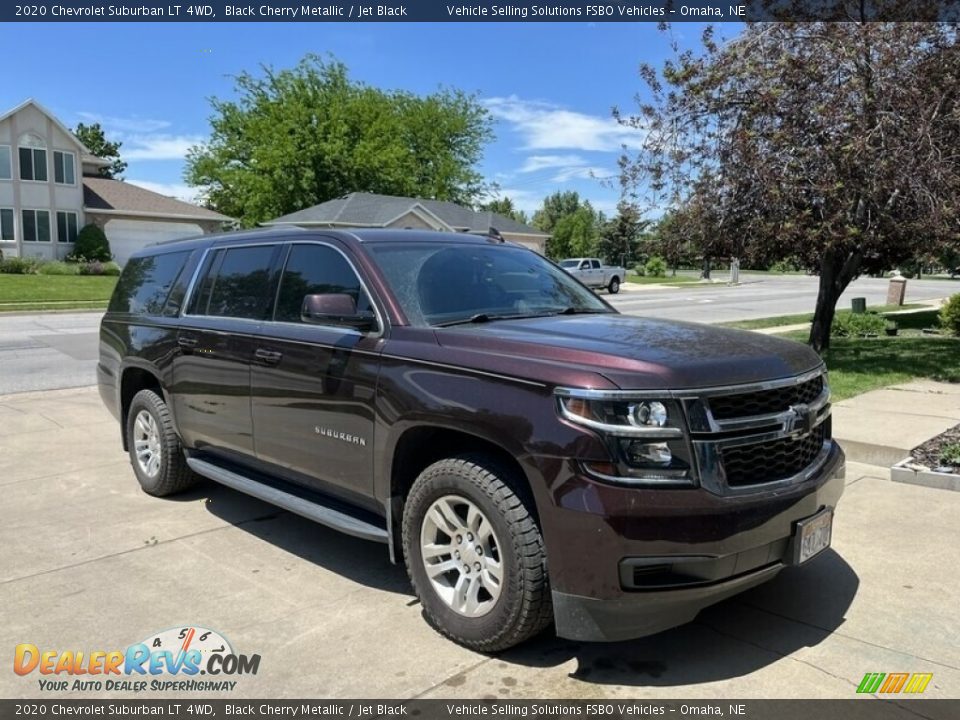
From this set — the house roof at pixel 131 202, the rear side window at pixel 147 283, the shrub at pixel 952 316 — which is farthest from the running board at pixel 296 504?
the house roof at pixel 131 202

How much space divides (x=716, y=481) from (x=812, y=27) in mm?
9817

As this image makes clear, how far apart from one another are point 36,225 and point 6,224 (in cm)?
144

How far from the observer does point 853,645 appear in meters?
3.58

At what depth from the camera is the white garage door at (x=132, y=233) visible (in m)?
44.6

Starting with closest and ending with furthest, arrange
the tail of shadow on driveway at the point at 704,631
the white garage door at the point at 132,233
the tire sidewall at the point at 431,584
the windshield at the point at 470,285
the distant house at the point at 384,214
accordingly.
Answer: the tire sidewall at the point at 431,584
the tail of shadow on driveway at the point at 704,631
the windshield at the point at 470,285
the distant house at the point at 384,214
the white garage door at the point at 132,233

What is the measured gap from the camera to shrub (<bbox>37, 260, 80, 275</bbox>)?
3656cm

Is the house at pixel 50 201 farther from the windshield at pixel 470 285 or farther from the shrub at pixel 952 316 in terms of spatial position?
the windshield at pixel 470 285

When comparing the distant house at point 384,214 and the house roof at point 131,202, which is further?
the house roof at point 131,202

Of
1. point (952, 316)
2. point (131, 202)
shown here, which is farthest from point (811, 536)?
point (131, 202)

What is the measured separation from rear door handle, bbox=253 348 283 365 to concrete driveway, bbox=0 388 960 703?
3.93ft

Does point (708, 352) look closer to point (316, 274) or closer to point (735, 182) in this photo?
point (316, 274)

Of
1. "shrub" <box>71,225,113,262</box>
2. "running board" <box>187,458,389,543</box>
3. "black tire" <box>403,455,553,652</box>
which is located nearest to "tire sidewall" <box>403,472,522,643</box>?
"black tire" <box>403,455,553,652</box>

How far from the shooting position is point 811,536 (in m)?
3.44

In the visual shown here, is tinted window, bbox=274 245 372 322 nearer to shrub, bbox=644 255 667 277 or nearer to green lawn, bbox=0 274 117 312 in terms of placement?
green lawn, bbox=0 274 117 312
